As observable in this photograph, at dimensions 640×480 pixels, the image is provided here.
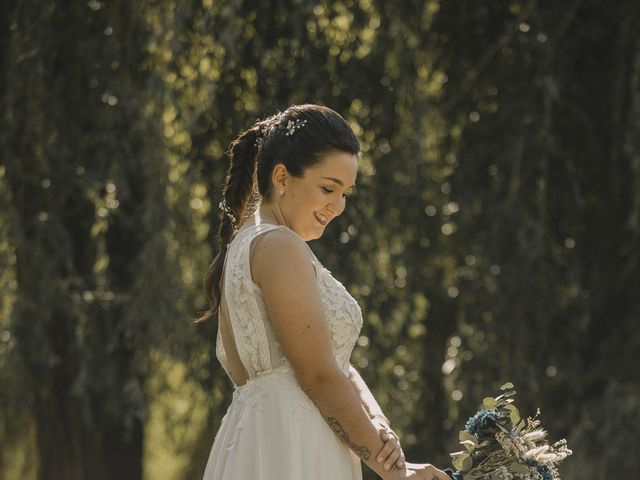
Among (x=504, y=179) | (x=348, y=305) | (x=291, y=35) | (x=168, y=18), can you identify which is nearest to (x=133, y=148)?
(x=168, y=18)

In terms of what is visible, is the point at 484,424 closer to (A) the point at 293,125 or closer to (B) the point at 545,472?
(B) the point at 545,472

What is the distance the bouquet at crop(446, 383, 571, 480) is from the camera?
7.87 ft

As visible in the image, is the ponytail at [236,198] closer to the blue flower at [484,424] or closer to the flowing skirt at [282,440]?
the flowing skirt at [282,440]

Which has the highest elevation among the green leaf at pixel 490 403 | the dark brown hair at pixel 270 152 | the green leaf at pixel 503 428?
the dark brown hair at pixel 270 152

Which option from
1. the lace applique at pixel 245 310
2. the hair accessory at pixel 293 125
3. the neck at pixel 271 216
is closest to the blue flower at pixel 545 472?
the lace applique at pixel 245 310

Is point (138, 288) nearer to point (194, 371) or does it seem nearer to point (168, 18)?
point (194, 371)

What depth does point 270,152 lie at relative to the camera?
2.52 metres

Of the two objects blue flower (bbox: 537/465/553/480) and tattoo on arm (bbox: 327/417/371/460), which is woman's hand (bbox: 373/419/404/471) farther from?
blue flower (bbox: 537/465/553/480)

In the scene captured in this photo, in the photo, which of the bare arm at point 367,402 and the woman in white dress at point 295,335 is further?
the bare arm at point 367,402

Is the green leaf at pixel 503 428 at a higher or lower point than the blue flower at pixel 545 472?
higher

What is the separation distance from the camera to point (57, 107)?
15.8ft

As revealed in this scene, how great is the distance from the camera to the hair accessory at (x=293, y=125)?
248cm

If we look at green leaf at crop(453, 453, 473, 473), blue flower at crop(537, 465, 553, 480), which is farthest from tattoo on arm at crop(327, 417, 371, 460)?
blue flower at crop(537, 465, 553, 480)

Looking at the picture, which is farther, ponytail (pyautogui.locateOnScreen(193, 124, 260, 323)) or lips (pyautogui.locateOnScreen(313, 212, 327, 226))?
ponytail (pyautogui.locateOnScreen(193, 124, 260, 323))
